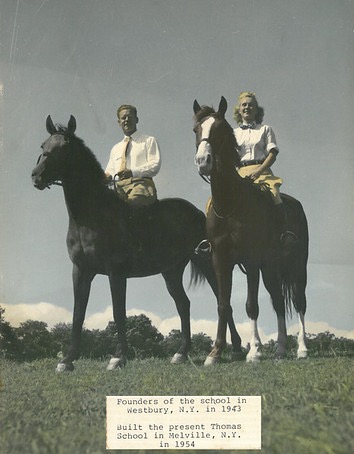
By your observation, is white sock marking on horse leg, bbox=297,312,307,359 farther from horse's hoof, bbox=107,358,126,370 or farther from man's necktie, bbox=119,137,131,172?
man's necktie, bbox=119,137,131,172

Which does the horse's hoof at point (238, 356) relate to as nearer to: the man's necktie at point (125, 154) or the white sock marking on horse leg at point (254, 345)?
the white sock marking on horse leg at point (254, 345)

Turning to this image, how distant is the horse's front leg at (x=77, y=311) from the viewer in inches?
233

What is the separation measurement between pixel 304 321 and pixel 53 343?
2.65 meters

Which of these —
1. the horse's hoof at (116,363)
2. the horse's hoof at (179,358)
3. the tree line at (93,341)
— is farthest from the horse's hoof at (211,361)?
the horse's hoof at (116,363)

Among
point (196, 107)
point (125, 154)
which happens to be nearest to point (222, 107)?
point (196, 107)

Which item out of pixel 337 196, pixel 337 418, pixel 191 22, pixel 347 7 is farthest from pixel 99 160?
pixel 337 418

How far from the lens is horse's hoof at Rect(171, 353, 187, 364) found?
6.20 m

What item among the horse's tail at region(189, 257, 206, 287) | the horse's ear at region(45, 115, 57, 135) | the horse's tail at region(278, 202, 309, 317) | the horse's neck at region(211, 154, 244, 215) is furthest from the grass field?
the horse's ear at region(45, 115, 57, 135)

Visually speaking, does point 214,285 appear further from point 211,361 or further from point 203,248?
point 211,361

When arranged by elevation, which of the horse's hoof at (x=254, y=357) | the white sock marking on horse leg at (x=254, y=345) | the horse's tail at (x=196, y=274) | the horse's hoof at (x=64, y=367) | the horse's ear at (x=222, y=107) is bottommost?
the horse's hoof at (x=64, y=367)

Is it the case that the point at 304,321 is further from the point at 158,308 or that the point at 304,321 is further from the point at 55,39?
the point at 55,39

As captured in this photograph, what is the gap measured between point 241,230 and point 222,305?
0.79 metres

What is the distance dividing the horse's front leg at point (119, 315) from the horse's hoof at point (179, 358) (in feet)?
1.79

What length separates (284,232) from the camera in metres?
6.33
